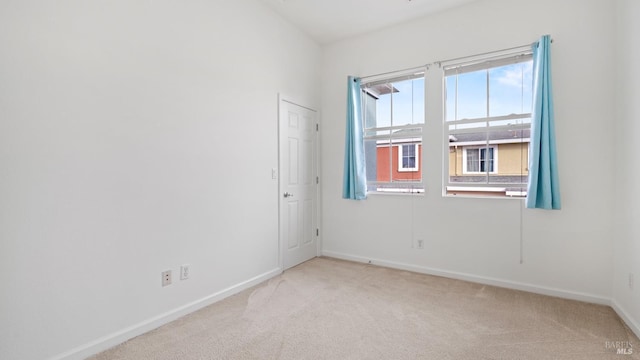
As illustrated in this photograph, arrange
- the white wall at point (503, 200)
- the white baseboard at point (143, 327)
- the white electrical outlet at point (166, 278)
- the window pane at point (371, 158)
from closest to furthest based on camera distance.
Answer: the white baseboard at point (143, 327)
the white electrical outlet at point (166, 278)
the white wall at point (503, 200)
the window pane at point (371, 158)

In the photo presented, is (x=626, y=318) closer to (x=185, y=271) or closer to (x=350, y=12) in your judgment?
(x=185, y=271)

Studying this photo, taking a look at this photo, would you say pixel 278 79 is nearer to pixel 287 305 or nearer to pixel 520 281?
pixel 287 305

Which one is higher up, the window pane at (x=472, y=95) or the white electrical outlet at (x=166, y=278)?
the window pane at (x=472, y=95)

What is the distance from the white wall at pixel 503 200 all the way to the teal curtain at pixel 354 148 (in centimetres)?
19

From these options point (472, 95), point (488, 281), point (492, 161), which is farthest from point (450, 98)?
point (488, 281)

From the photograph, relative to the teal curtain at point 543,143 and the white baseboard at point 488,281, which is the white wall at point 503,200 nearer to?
the white baseboard at point 488,281

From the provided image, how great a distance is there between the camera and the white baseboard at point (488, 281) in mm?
2762

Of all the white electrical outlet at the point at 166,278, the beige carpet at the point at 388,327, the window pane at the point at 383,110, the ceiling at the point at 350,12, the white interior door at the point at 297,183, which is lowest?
the beige carpet at the point at 388,327

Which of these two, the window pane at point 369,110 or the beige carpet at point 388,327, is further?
the window pane at point 369,110

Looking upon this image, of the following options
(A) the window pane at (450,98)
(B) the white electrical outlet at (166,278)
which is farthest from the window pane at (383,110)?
(B) the white electrical outlet at (166,278)

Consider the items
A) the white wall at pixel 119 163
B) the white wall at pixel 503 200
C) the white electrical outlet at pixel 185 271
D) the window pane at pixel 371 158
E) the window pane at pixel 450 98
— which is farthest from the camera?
the window pane at pixel 371 158

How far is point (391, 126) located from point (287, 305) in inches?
99.0

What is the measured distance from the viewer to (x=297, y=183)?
155 inches

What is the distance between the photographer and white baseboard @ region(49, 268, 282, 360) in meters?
1.90
